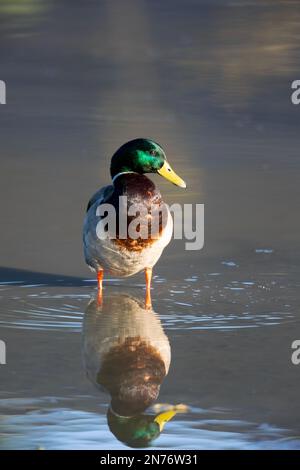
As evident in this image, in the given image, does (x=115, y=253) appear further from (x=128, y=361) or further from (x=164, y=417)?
(x=164, y=417)

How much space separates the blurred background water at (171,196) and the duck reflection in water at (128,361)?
0.05m

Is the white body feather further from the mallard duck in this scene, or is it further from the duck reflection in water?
the duck reflection in water

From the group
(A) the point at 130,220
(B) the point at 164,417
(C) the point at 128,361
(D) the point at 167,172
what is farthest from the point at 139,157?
(B) the point at 164,417

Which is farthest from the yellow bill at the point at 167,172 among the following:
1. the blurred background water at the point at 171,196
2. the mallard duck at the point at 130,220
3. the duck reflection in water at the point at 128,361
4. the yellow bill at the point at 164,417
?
the yellow bill at the point at 164,417

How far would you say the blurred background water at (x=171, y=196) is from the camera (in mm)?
A: 4871

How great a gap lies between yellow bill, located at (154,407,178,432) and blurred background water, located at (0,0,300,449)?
0.03 meters

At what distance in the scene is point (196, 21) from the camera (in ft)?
44.9

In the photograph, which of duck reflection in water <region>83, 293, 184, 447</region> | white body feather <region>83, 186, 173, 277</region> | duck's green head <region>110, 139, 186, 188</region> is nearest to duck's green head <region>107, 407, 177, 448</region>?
duck reflection in water <region>83, 293, 184, 447</region>

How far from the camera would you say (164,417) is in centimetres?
464

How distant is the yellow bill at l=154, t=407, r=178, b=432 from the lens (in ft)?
15.0

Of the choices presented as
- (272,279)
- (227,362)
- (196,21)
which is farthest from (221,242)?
(196,21)

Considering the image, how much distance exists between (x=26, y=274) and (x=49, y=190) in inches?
79.5

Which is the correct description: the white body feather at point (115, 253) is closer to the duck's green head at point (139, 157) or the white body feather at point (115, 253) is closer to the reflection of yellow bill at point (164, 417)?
the duck's green head at point (139, 157)

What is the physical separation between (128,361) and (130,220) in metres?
1.44
